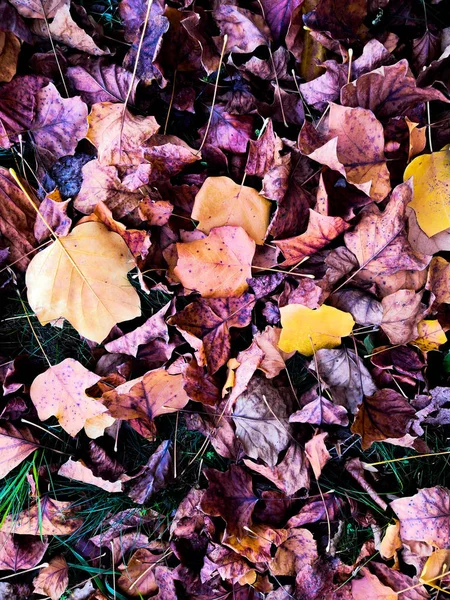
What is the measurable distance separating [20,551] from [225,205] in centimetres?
109

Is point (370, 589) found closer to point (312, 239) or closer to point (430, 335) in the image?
point (430, 335)

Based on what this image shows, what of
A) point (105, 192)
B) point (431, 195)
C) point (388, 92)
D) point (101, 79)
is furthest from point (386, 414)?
point (101, 79)

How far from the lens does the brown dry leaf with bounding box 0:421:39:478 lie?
1338 millimetres

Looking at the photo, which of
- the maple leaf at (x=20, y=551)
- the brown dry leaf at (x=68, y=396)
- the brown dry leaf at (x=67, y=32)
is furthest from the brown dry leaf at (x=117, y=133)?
the maple leaf at (x=20, y=551)

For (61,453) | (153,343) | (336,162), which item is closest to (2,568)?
(61,453)

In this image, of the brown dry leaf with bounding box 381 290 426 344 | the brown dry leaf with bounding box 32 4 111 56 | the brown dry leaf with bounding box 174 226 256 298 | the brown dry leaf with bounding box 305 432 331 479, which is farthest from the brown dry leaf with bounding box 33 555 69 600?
the brown dry leaf with bounding box 32 4 111 56

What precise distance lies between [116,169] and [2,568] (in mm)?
1112

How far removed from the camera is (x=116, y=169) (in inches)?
50.4

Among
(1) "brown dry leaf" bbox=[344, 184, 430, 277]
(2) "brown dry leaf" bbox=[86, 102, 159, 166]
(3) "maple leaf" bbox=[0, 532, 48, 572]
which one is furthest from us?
(3) "maple leaf" bbox=[0, 532, 48, 572]

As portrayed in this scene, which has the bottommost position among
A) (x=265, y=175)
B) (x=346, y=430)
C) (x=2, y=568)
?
(x=2, y=568)

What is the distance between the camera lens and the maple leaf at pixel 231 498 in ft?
4.23

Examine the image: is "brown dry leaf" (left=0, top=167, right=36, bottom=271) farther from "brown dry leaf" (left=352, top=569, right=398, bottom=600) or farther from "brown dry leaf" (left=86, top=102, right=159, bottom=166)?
"brown dry leaf" (left=352, top=569, right=398, bottom=600)

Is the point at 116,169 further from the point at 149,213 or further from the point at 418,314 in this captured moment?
the point at 418,314

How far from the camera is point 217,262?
1.25 meters
